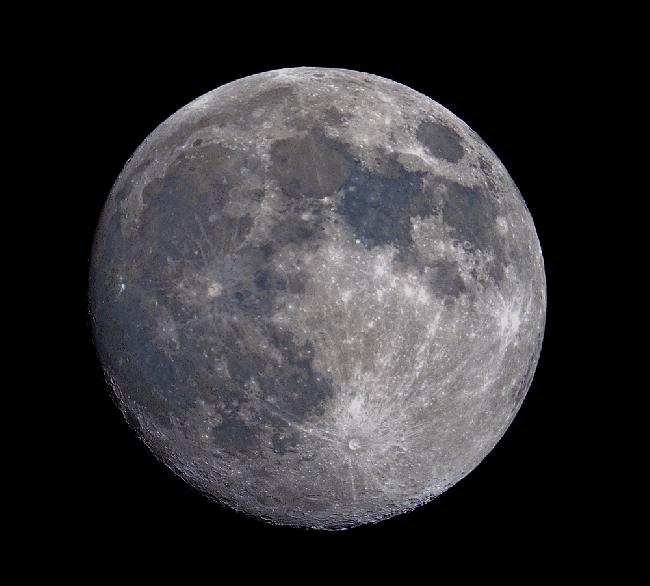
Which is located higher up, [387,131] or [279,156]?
[387,131]

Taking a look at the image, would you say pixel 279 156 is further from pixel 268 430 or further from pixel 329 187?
pixel 268 430

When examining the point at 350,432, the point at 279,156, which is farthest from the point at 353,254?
the point at 350,432

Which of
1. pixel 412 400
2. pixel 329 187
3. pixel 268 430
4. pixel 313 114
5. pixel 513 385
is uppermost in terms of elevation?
pixel 313 114

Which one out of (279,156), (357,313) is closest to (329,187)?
(279,156)

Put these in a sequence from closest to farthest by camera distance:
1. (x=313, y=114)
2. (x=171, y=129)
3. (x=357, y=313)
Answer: (x=357, y=313) < (x=313, y=114) < (x=171, y=129)

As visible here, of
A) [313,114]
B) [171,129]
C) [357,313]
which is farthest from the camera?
[171,129]

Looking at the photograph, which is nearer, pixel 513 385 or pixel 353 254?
pixel 353 254

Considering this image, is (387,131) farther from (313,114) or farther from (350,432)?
(350,432)
